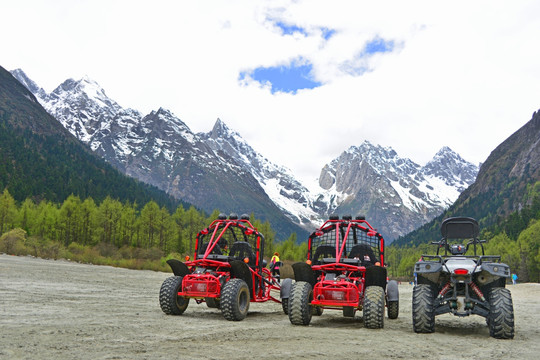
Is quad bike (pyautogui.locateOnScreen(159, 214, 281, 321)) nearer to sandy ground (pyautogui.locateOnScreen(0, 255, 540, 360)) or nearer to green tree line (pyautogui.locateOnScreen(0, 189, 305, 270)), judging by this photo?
sandy ground (pyautogui.locateOnScreen(0, 255, 540, 360))

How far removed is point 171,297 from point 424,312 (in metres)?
7.77

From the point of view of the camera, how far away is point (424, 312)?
1277 cm

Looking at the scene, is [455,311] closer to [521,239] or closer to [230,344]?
[230,344]

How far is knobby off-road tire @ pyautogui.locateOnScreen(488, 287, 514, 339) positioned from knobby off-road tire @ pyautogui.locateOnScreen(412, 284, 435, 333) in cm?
151

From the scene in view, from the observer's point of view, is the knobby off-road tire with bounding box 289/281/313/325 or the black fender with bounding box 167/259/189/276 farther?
the black fender with bounding box 167/259/189/276

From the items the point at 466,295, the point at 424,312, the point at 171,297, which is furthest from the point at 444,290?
the point at 171,297

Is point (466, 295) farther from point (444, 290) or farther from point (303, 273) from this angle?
point (303, 273)

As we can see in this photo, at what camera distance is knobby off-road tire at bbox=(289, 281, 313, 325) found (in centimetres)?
1371

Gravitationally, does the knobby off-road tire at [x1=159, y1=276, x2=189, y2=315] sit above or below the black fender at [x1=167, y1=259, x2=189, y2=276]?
below

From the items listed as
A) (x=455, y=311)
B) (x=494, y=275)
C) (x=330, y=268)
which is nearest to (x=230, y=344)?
(x=330, y=268)

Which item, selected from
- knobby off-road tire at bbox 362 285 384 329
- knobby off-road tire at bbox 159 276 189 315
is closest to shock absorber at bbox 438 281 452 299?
knobby off-road tire at bbox 362 285 384 329

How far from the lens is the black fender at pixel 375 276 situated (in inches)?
563

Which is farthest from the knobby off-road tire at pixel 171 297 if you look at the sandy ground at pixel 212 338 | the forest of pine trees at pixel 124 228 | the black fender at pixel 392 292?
the forest of pine trees at pixel 124 228

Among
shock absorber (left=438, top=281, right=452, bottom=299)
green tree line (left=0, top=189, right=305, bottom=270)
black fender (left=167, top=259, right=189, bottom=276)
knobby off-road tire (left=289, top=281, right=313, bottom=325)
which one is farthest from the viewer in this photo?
green tree line (left=0, top=189, right=305, bottom=270)
